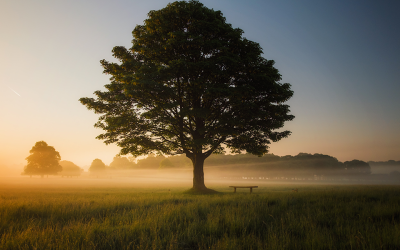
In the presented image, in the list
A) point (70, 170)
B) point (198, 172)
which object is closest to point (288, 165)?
point (198, 172)

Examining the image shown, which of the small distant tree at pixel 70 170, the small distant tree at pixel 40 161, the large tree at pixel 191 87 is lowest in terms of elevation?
the small distant tree at pixel 70 170

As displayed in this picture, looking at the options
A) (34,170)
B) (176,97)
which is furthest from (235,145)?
(34,170)

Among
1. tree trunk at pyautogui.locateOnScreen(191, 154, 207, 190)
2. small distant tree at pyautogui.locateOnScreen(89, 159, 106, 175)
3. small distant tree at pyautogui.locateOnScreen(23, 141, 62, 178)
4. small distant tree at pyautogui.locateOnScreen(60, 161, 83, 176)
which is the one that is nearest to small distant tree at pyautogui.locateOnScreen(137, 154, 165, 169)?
small distant tree at pyautogui.locateOnScreen(89, 159, 106, 175)

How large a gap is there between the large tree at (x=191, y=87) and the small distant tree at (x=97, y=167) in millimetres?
119739

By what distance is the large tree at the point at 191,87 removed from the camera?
51.4 ft

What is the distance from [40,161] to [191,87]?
2899 inches

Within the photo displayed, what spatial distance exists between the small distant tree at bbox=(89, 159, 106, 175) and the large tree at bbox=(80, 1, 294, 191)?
11974 cm

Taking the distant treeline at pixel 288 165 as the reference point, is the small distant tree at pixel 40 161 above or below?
above

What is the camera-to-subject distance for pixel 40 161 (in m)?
63.6

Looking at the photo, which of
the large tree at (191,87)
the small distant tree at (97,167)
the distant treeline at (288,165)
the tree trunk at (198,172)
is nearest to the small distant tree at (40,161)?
the distant treeline at (288,165)

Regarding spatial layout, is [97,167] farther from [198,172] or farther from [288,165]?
[288,165]

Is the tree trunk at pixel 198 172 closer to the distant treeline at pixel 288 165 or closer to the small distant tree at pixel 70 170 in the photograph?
the distant treeline at pixel 288 165

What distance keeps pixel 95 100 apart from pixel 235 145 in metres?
14.5

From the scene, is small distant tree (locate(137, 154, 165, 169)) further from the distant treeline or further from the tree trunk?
the tree trunk
